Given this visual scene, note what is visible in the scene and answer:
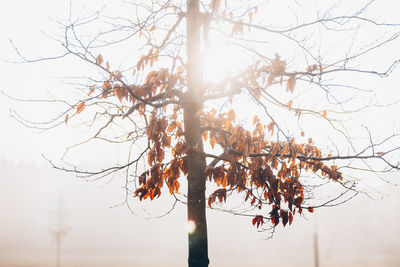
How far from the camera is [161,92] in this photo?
5.07 metres

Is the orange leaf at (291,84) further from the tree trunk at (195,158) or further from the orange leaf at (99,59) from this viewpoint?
the orange leaf at (99,59)

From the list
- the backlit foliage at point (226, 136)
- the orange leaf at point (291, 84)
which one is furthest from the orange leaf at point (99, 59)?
the orange leaf at point (291, 84)

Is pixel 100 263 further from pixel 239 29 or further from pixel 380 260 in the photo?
pixel 239 29

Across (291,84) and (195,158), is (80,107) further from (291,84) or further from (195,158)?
(291,84)

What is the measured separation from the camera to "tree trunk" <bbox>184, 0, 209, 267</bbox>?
16.5 feet

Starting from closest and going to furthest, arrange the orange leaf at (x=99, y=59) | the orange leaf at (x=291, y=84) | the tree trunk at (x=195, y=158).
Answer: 1. the orange leaf at (x=291, y=84)
2. the orange leaf at (x=99, y=59)
3. the tree trunk at (x=195, y=158)

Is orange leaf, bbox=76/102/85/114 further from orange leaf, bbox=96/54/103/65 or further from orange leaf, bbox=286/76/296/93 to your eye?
orange leaf, bbox=286/76/296/93

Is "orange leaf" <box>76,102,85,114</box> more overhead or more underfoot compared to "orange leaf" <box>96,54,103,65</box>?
more underfoot

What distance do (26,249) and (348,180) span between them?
65.9 metres

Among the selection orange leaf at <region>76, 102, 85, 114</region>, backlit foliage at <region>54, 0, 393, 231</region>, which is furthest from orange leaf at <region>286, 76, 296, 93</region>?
orange leaf at <region>76, 102, 85, 114</region>

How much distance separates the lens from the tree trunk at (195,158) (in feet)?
16.5

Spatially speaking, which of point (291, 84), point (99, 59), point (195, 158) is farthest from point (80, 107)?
point (291, 84)

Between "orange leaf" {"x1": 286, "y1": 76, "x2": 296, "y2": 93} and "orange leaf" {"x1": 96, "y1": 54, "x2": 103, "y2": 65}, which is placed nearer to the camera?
"orange leaf" {"x1": 286, "y1": 76, "x2": 296, "y2": 93}

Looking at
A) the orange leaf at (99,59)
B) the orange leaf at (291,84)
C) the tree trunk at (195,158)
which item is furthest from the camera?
the tree trunk at (195,158)
